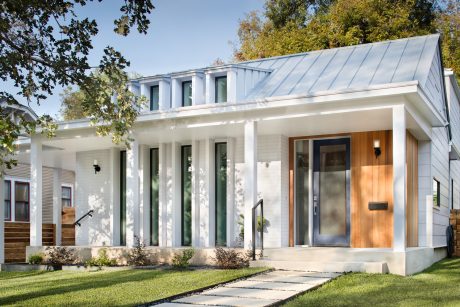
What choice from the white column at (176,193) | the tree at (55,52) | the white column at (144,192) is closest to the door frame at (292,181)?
the white column at (176,193)

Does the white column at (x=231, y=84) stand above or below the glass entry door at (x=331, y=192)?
above

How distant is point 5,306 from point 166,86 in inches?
299

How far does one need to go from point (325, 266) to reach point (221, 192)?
435 cm

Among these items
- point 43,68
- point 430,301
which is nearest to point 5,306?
point 43,68

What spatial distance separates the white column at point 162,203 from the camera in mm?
13930

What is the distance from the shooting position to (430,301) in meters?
7.20

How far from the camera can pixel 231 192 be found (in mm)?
13227

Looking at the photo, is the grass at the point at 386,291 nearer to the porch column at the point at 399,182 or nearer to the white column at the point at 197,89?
the porch column at the point at 399,182

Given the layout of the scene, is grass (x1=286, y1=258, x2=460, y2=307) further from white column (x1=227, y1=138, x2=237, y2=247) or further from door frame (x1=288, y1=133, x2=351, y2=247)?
white column (x1=227, y1=138, x2=237, y2=247)

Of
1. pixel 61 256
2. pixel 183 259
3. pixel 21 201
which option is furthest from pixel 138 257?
pixel 21 201

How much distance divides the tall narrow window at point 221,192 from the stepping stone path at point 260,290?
3861 mm

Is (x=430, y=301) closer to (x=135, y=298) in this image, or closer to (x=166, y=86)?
(x=135, y=298)

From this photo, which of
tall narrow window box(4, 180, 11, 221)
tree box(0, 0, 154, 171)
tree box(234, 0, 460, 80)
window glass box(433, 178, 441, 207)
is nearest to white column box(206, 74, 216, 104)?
tree box(0, 0, 154, 171)

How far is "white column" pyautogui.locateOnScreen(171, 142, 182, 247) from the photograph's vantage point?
13.7m
